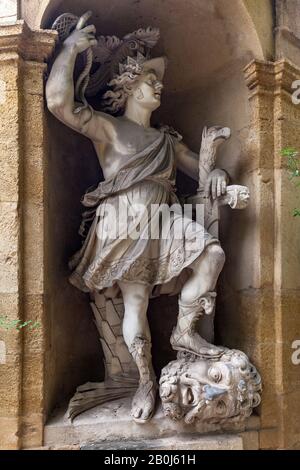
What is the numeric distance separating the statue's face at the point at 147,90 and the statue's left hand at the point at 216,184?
1.95ft

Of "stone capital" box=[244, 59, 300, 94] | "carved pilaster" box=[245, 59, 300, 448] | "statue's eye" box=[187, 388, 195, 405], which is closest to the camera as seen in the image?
"statue's eye" box=[187, 388, 195, 405]

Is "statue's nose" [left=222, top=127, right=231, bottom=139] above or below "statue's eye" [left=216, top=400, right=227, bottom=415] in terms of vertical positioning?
above

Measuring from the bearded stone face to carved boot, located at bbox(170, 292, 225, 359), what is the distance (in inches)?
2.5

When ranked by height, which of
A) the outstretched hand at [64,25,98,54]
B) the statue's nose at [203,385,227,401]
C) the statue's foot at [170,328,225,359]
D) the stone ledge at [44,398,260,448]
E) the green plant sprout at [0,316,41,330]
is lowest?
the stone ledge at [44,398,260,448]

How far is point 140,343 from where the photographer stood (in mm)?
3080

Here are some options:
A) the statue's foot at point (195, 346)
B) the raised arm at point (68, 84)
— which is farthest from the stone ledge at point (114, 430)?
the raised arm at point (68, 84)

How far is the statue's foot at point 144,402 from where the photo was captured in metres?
2.99

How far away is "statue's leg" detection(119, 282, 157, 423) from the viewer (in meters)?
3.03

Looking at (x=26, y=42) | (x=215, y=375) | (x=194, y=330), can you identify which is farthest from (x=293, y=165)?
(x=26, y=42)

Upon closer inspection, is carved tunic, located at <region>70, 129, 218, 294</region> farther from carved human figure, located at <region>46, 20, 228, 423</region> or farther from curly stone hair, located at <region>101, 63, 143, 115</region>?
curly stone hair, located at <region>101, 63, 143, 115</region>

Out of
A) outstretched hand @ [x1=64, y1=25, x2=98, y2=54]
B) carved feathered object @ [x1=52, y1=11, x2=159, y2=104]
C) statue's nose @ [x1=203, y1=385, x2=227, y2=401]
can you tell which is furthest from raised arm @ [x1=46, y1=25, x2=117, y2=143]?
statue's nose @ [x1=203, y1=385, x2=227, y2=401]

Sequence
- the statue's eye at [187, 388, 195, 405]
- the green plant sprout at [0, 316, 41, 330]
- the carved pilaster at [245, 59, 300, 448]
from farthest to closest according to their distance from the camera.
Answer: the carved pilaster at [245, 59, 300, 448], the statue's eye at [187, 388, 195, 405], the green plant sprout at [0, 316, 41, 330]

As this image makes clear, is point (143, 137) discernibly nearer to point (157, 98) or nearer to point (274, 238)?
point (157, 98)
